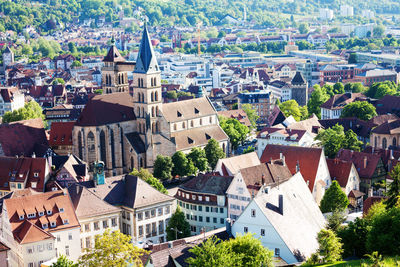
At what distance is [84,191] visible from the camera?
273 feet

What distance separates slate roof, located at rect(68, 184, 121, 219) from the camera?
3206 inches

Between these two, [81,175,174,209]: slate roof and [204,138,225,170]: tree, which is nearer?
[81,175,174,209]: slate roof

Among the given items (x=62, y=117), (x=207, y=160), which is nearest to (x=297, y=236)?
(x=207, y=160)

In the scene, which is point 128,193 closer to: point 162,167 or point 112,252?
point 162,167

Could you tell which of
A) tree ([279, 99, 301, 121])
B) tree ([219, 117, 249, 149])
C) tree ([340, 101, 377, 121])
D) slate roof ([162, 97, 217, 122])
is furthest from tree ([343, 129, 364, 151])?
tree ([279, 99, 301, 121])

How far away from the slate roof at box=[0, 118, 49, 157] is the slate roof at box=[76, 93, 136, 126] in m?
6.75

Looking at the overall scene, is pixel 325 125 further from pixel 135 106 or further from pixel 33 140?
pixel 33 140

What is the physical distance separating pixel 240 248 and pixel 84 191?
26100 mm

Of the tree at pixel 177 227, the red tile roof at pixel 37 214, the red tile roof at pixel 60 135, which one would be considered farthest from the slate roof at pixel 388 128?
the red tile roof at pixel 37 214

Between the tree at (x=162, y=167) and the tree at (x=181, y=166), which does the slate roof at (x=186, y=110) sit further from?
the tree at (x=162, y=167)

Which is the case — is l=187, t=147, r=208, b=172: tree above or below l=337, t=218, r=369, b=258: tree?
below

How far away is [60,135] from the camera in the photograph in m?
117

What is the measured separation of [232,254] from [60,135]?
61426 mm

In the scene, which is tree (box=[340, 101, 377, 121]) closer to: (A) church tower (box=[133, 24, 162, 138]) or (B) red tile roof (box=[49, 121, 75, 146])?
(A) church tower (box=[133, 24, 162, 138])
